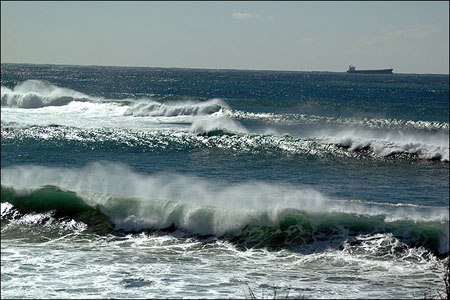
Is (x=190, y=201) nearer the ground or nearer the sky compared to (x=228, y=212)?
nearer the sky

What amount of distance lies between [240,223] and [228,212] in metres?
0.57

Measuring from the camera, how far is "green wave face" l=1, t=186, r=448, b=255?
43.2 feet

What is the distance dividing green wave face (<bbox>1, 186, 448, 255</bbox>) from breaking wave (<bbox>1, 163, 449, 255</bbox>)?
0.07ft

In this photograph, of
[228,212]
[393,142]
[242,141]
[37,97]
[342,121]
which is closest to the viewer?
[228,212]

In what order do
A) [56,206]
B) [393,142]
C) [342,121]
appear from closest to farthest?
[56,206]
[393,142]
[342,121]

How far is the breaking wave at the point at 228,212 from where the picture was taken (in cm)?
1344

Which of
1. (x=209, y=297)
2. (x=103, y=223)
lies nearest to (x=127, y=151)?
(x=103, y=223)

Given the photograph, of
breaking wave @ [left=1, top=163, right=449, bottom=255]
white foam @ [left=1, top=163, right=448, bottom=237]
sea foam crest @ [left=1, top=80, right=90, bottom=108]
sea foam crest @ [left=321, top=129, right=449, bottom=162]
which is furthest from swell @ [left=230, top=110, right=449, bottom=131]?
breaking wave @ [left=1, top=163, right=449, bottom=255]

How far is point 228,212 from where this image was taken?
1450 cm

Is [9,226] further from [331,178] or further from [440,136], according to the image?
[440,136]

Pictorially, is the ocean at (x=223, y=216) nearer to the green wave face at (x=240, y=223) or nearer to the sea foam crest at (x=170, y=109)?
the green wave face at (x=240, y=223)

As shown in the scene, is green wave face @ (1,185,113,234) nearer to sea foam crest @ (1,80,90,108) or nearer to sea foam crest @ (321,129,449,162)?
sea foam crest @ (321,129,449,162)

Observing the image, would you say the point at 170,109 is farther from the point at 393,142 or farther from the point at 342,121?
the point at 393,142

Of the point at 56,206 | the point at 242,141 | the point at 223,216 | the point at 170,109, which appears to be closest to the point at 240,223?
the point at 223,216
